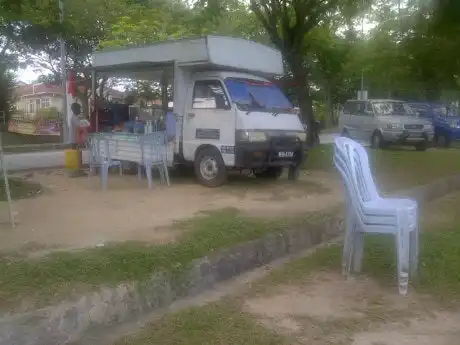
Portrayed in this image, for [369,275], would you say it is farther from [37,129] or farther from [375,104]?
[37,129]

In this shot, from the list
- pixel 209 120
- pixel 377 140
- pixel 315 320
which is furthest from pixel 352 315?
pixel 377 140

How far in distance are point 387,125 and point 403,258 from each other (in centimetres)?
1469

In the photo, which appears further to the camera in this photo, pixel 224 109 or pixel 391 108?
pixel 391 108

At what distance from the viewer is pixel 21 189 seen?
8992 millimetres

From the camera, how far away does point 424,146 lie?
751 inches

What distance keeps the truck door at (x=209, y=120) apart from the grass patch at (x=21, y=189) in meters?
2.62

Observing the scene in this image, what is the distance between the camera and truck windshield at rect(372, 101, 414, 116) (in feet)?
64.0

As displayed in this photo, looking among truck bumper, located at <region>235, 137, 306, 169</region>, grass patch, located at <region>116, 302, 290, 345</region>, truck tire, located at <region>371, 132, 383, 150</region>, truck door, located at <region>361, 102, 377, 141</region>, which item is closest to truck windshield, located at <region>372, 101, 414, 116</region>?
truck door, located at <region>361, 102, 377, 141</region>

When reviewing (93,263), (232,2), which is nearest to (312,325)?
(93,263)

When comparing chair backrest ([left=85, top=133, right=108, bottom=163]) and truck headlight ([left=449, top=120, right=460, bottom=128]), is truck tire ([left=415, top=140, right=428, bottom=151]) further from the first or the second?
chair backrest ([left=85, top=133, right=108, bottom=163])

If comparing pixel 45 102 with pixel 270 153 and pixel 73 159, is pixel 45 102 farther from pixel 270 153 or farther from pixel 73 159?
pixel 270 153

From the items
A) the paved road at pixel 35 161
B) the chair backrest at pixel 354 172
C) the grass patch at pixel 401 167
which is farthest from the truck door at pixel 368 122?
the chair backrest at pixel 354 172

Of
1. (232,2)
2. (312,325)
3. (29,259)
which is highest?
(232,2)

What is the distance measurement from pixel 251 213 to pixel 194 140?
123 inches
